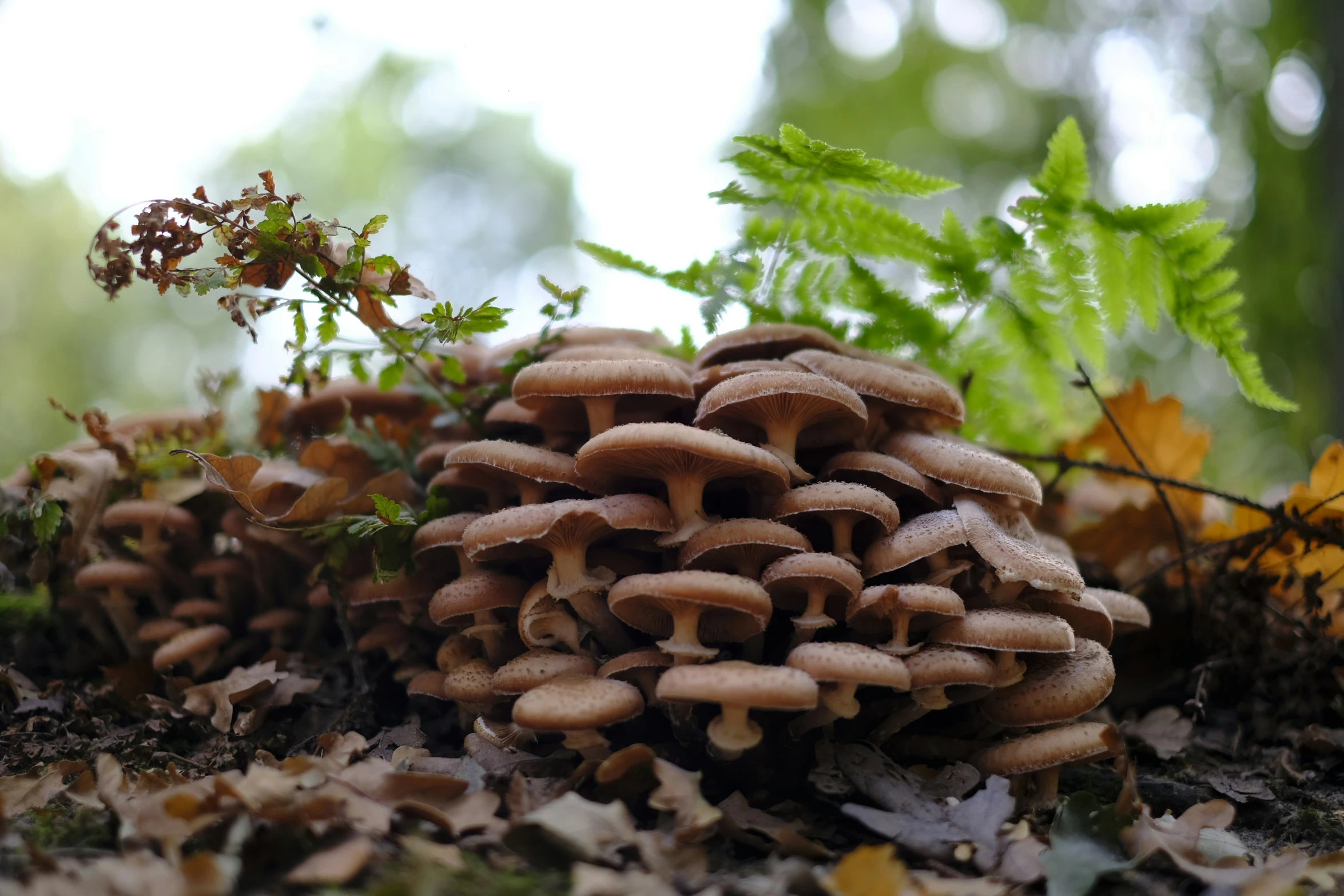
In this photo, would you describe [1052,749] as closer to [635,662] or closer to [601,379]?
[635,662]

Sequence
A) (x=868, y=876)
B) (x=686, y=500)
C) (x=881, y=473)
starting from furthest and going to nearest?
(x=881, y=473), (x=686, y=500), (x=868, y=876)

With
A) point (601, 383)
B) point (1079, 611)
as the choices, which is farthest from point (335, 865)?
point (1079, 611)

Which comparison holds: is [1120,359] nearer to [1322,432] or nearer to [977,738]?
[1322,432]

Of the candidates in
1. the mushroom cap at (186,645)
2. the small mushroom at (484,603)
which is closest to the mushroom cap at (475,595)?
the small mushroom at (484,603)

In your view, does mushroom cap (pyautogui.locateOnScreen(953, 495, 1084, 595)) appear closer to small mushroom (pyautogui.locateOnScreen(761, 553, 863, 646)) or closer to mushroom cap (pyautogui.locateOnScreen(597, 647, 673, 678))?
small mushroom (pyautogui.locateOnScreen(761, 553, 863, 646))

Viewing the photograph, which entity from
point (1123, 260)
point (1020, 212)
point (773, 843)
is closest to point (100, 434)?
point (773, 843)

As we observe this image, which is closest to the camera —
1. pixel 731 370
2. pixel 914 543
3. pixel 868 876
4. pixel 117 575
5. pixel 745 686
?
pixel 868 876

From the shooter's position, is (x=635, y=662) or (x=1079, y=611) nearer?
(x=635, y=662)
